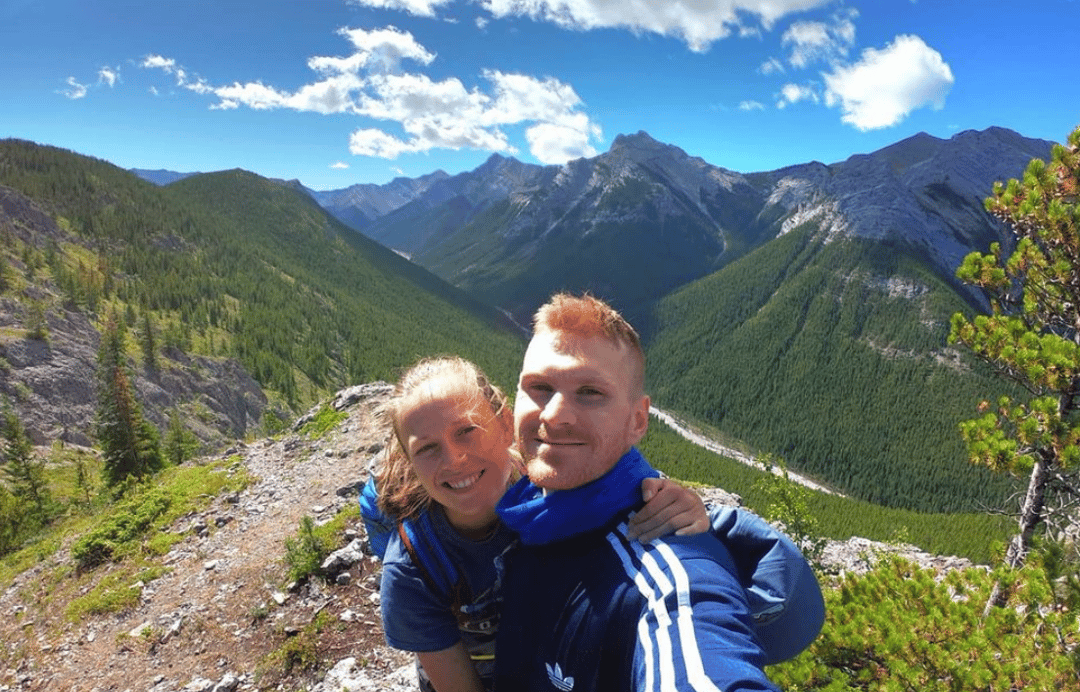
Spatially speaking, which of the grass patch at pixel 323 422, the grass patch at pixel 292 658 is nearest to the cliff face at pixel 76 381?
the grass patch at pixel 323 422

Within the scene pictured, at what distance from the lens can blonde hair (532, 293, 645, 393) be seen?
103 inches

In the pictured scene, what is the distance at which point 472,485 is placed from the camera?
321cm

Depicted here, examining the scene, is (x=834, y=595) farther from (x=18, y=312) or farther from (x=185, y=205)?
(x=185, y=205)

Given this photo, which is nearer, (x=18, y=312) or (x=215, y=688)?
(x=215, y=688)

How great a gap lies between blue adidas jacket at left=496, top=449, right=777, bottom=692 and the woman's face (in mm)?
631

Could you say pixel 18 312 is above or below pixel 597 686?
below

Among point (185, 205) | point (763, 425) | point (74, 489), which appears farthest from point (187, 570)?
point (185, 205)

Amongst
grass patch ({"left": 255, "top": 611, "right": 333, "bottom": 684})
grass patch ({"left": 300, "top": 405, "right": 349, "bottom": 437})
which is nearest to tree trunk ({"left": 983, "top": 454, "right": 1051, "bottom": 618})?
grass patch ({"left": 255, "top": 611, "right": 333, "bottom": 684})

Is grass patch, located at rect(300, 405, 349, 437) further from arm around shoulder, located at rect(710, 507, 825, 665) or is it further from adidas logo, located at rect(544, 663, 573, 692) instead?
arm around shoulder, located at rect(710, 507, 825, 665)

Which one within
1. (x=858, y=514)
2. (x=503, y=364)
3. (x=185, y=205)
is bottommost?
(x=858, y=514)

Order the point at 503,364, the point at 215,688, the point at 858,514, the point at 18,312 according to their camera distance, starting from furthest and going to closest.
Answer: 1. the point at 503,364
2. the point at 858,514
3. the point at 18,312
4. the point at 215,688

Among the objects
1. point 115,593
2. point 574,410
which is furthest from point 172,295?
point 574,410

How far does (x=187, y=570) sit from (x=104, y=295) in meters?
112

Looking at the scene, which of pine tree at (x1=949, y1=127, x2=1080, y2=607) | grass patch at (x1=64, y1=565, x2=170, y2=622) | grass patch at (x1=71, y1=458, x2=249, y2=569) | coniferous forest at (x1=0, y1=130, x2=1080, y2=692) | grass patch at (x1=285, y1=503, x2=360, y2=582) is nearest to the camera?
coniferous forest at (x1=0, y1=130, x2=1080, y2=692)
